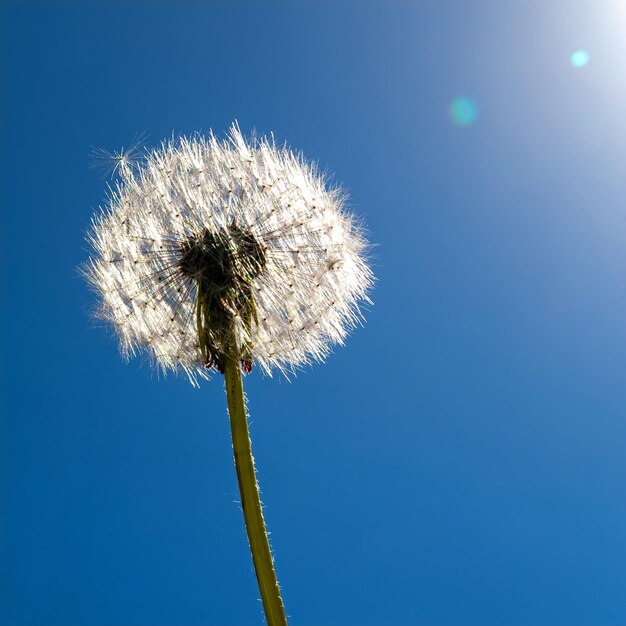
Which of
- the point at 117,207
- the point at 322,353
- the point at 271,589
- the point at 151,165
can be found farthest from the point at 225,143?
the point at 271,589

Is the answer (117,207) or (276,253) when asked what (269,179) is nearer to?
(276,253)

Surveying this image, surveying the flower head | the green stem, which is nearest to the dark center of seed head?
the flower head

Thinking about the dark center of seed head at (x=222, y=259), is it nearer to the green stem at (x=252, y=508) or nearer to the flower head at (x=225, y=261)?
the flower head at (x=225, y=261)

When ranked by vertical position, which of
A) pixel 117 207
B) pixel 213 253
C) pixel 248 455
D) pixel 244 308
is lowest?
pixel 248 455

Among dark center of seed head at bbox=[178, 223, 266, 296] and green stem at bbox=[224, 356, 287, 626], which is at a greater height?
dark center of seed head at bbox=[178, 223, 266, 296]

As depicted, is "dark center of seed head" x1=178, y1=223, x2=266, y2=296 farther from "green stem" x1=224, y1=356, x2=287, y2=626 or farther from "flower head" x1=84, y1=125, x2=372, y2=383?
"green stem" x1=224, y1=356, x2=287, y2=626

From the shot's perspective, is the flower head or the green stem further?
the flower head
